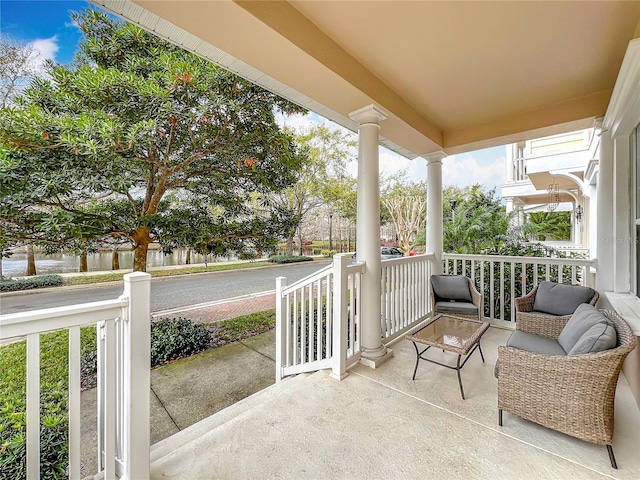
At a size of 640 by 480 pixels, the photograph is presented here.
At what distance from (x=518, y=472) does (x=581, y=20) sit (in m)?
3.06

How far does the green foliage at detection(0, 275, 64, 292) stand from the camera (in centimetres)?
260

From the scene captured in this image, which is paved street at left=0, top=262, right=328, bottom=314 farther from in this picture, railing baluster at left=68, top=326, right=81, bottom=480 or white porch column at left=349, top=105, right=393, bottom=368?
railing baluster at left=68, top=326, right=81, bottom=480

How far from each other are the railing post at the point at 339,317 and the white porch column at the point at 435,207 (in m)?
2.22

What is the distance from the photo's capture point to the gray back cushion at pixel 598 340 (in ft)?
5.14

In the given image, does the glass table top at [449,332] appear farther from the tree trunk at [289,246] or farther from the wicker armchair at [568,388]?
the tree trunk at [289,246]

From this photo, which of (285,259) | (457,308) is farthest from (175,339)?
(457,308)

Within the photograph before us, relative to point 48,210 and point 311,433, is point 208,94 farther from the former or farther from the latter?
point 311,433

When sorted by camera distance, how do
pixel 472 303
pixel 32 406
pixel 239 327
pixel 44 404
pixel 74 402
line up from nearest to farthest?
pixel 32 406 → pixel 74 402 → pixel 44 404 → pixel 472 303 → pixel 239 327

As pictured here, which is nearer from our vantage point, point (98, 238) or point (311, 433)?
point (311, 433)

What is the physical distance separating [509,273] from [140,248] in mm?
5839

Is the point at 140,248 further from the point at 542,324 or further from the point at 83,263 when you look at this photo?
the point at 542,324

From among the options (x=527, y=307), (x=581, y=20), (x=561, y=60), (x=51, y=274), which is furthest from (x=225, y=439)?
(x=561, y=60)

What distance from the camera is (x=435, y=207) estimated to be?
4.16 m

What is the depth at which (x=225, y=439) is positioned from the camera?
1.77 m
